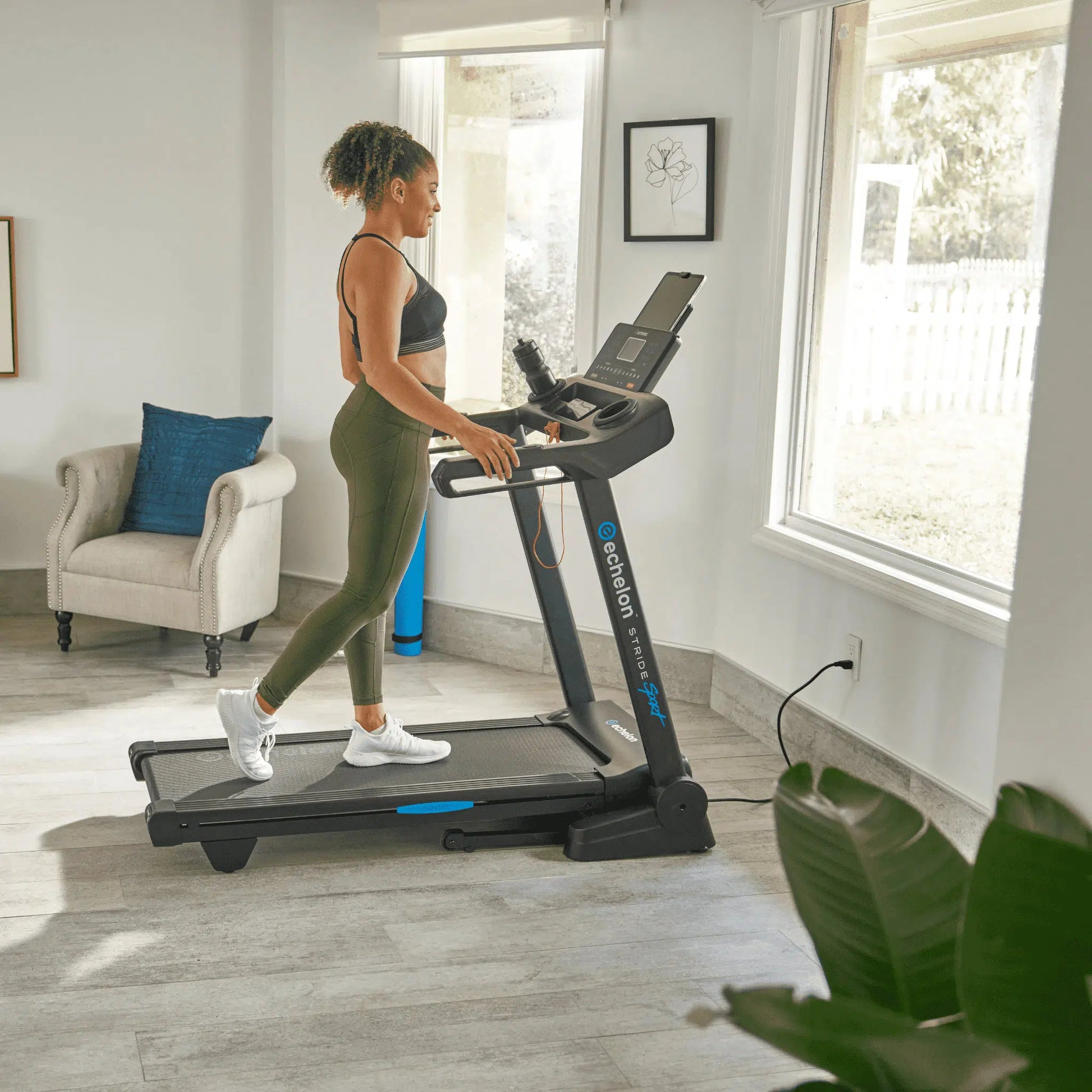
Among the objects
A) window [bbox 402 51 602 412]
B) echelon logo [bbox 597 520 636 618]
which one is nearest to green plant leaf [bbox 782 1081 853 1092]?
echelon logo [bbox 597 520 636 618]

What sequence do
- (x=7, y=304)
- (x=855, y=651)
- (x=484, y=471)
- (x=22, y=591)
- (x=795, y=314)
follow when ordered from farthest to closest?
(x=22, y=591) → (x=7, y=304) → (x=795, y=314) → (x=855, y=651) → (x=484, y=471)

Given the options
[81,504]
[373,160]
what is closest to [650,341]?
[373,160]

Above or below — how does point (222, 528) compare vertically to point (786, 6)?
below

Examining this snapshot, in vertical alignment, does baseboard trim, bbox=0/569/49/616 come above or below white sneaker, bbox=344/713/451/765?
below

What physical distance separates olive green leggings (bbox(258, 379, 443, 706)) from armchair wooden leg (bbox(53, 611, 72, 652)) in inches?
75.5

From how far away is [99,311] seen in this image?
5000mm

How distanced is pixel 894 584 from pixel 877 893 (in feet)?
6.48

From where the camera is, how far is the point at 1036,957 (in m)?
1.14

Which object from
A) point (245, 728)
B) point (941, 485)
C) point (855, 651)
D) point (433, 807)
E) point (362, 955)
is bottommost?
point (362, 955)

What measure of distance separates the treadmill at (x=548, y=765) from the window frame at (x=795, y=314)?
81 cm

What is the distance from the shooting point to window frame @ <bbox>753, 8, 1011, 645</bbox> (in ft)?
11.6

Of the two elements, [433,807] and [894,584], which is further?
[894,584]

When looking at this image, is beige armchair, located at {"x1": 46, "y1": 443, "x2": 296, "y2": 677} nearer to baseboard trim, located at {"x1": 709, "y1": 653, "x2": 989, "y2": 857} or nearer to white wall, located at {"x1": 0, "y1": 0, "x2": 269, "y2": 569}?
white wall, located at {"x1": 0, "y1": 0, "x2": 269, "y2": 569}

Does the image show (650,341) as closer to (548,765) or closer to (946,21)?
(548,765)
